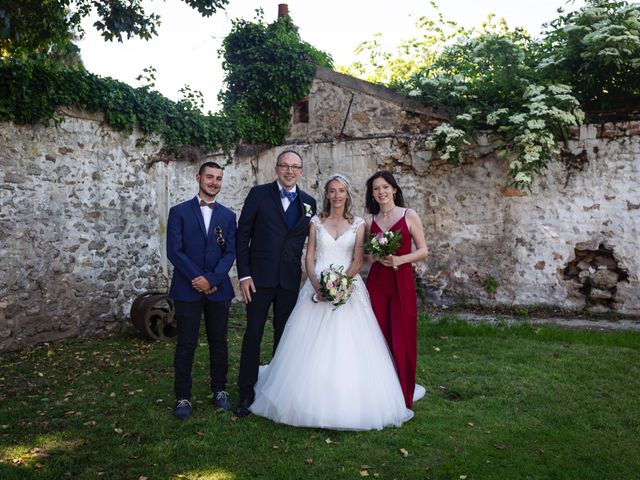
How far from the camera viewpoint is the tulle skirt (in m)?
4.05

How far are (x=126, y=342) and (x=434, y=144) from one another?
17.8 ft

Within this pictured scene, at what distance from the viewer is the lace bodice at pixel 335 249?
4.57 metres

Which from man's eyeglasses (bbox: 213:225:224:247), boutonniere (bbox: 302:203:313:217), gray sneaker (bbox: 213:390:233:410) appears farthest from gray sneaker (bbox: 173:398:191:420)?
boutonniere (bbox: 302:203:313:217)

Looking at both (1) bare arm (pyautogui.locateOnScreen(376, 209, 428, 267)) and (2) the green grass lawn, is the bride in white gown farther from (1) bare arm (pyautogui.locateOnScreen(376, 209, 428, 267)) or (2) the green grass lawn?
(1) bare arm (pyautogui.locateOnScreen(376, 209, 428, 267))

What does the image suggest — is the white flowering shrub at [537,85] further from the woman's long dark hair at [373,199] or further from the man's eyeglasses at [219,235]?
the man's eyeglasses at [219,235]

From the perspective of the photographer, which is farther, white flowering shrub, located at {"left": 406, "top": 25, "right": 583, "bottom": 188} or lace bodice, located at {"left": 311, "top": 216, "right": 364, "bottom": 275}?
white flowering shrub, located at {"left": 406, "top": 25, "right": 583, "bottom": 188}

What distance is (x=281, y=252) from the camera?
4.47 metres

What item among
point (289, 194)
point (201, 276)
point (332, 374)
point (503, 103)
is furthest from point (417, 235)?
point (503, 103)

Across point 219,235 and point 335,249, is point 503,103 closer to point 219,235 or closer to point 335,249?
point 335,249


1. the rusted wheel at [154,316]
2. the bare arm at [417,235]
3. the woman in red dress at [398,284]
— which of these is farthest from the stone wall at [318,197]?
the bare arm at [417,235]

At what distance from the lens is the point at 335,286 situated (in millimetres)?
4238

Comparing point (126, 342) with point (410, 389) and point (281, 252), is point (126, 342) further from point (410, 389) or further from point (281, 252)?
point (410, 389)

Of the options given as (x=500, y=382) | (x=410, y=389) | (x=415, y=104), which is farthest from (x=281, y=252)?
(x=415, y=104)

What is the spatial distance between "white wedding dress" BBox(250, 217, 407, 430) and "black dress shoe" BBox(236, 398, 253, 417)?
0.05m
